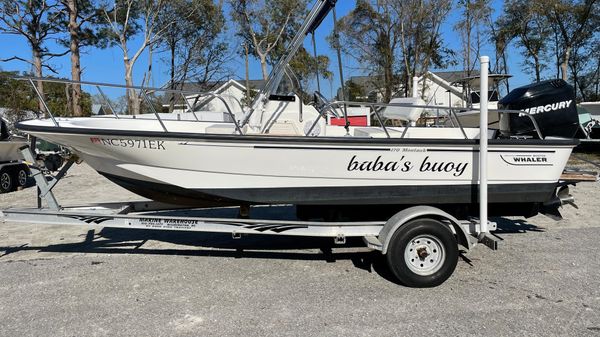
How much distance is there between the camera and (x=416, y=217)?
3.59 meters

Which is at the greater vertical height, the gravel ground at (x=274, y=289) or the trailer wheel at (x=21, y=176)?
the trailer wheel at (x=21, y=176)

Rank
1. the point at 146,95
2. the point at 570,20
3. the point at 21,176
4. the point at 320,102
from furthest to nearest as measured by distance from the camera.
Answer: the point at 570,20
the point at 21,176
the point at 320,102
the point at 146,95

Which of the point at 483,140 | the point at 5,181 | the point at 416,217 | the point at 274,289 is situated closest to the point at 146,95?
the point at 274,289

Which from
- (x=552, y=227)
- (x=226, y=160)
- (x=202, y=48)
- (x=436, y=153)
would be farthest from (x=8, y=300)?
(x=202, y=48)

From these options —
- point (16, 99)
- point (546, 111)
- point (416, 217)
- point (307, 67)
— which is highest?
point (16, 99)

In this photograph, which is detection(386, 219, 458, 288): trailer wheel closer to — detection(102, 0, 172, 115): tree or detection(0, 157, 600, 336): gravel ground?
detection(0, 157, 600, 336): gravel ground

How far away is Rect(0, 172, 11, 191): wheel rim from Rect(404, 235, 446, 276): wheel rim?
8.85m

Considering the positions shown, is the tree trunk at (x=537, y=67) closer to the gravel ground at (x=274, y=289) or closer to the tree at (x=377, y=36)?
the tree at (x=377, y=36)

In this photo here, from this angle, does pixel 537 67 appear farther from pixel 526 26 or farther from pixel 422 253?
pixel 422 253

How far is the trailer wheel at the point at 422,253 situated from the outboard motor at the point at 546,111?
143cm

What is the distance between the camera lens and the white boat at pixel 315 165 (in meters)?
3.59

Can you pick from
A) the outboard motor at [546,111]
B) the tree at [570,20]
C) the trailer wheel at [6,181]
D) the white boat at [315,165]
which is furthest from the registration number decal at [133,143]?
the tree at [570,20]

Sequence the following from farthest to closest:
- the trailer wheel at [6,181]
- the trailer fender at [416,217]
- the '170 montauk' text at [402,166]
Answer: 1. the trailer wheel at [6,181]
2. the '170 montauk' text at [402,166]
3. the trailer fender at [416,217]

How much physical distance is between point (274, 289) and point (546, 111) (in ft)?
10.5
